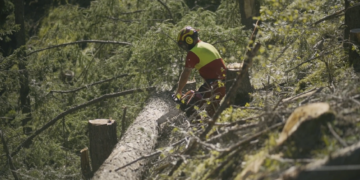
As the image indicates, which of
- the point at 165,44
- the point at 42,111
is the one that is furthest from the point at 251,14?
the point at 42,111

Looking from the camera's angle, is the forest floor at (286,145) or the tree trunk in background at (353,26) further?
the tree trunk in background at (353,26)

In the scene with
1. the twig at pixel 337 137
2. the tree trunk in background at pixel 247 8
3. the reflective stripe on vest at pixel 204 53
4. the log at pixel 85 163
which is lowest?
the log at pixel 85 163

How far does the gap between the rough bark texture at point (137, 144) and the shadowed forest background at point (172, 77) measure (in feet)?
0.84

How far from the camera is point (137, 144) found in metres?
6.01

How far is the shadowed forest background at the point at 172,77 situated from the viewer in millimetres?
4168

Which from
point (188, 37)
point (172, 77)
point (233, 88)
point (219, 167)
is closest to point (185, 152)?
point (219, 167)

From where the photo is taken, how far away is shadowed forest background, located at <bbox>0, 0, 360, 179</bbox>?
4168 mm

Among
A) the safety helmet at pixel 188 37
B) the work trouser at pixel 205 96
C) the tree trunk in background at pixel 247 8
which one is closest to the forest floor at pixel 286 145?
the work trouser at pixel 205 96

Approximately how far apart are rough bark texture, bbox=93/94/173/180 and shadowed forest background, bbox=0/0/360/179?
10.1 inches

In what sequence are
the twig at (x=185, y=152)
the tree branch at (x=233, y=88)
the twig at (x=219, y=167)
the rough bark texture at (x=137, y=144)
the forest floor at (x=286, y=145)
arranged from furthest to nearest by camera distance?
the rough bark texture at (x=137, y=144) < the twig at (x=185, y=152) < the tree branch at (x=233, y=88) < the twig at (x=219, y=167) < the forest floor at (x=286, y=145)

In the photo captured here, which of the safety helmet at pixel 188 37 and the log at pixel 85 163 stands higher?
the safety helmet at pixel 188 37

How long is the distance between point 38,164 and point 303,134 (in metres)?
6.62

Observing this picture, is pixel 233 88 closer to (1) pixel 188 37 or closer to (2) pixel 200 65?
(2) pixel 200 65

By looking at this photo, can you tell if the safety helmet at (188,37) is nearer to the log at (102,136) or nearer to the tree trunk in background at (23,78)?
the log at (102,136)
